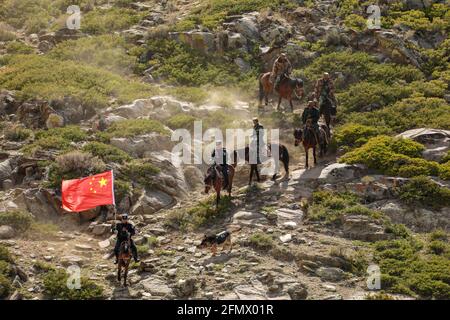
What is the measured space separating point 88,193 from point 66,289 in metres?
3.90

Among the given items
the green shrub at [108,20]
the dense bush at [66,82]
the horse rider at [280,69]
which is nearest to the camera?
the horse rider at [280,69]

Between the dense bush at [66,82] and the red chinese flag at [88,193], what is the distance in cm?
936

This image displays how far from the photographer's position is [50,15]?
44062mm

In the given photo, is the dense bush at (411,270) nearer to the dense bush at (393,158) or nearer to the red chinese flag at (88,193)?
the dense bush at (393,158)

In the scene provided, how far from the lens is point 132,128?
2977cm

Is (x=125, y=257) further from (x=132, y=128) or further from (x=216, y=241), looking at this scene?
(x=132, y=128)

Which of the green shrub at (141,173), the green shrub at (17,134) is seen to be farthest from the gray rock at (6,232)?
the green shrub at (17,134)

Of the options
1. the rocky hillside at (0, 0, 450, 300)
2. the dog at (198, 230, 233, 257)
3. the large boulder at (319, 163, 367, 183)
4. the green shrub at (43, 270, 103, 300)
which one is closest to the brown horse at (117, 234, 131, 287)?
the rocky hillside at (0, 0, 450, 300)

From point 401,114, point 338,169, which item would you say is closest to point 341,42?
point 401,114

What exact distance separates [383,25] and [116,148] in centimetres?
1764

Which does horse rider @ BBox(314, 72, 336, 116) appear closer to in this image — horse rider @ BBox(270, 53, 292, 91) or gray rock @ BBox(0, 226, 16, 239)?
horse rider @ BBox(270, 53, 292, 91)

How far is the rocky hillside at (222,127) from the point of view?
838 inches

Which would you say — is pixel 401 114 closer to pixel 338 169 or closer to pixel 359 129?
pixel 359 129

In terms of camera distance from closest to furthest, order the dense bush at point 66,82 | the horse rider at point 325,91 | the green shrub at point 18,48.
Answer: the horse rider at point 325,91, the dense bush at point 66,82, the green shrub at point 18,48
